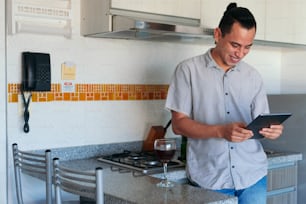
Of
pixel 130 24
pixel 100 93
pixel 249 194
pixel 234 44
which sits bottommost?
pixel 249 194

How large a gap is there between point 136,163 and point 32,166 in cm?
50

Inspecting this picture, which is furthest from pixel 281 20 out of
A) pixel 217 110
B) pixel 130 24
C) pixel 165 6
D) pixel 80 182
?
pixel 80 182

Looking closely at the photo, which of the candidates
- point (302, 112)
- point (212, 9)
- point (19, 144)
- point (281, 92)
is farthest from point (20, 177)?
point (281, 92)

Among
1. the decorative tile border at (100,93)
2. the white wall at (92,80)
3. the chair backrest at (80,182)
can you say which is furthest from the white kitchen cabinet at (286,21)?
the chair backrest at (80,182)

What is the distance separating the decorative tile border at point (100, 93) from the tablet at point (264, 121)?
1.09 metres

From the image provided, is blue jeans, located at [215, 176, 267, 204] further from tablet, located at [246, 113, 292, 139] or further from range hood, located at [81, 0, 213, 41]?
range hood, located at [81, 0, 213, 41]

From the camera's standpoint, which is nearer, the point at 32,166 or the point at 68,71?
the point at 32,166

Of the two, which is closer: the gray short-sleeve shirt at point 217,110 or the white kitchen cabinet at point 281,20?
the gray short-sleeve shirt at point 217,110

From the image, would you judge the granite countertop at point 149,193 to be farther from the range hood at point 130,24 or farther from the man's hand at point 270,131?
the range hood at point 130,24

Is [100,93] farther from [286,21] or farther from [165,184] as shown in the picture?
[286,21]

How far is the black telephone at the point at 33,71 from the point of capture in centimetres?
232

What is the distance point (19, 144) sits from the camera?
93.0 inches

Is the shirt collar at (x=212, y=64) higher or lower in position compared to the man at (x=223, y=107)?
higher

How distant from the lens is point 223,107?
195cm
